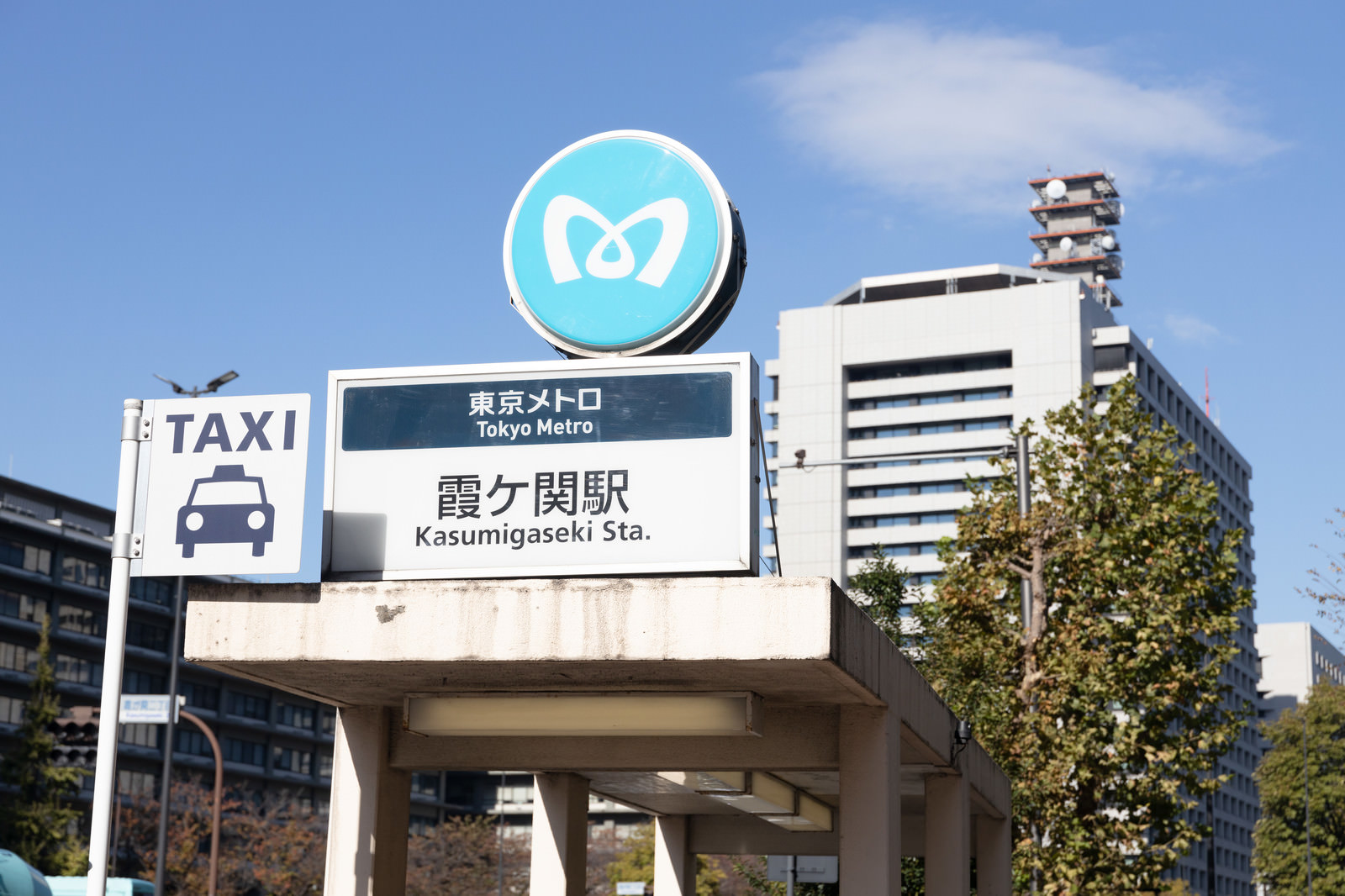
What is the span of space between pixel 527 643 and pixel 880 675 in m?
2.37

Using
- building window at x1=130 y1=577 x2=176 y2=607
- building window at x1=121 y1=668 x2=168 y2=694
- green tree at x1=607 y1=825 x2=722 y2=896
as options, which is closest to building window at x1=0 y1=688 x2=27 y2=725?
building window at x1=121 y1=668 x2=168 y2=694

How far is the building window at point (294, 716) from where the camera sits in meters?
104

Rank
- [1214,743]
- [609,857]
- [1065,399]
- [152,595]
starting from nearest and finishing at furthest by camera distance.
A: 1. [1214,743]
2. [152,595]
3. [609,857]
4. [1065,399]

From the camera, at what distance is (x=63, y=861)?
72.8m

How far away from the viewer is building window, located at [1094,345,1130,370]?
Answer: 125 m

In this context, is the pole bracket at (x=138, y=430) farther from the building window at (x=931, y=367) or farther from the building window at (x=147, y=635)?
the building window at (x=931, y=367)

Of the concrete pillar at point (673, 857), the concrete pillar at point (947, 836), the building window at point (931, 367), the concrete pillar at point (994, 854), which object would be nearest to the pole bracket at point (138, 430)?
the concrete pillar at point (947, 836)

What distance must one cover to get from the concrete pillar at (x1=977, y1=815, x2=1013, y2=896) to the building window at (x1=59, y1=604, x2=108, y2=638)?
7774cm

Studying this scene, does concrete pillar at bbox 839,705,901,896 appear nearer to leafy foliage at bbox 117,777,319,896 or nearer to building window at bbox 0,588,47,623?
leafy foliage at bbox 117,777,319,896

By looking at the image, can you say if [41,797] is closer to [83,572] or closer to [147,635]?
[83,572]

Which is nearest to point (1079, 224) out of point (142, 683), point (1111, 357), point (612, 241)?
point (1111, 357)

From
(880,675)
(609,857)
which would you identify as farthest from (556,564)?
(609,857)

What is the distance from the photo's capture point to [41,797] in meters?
75.7

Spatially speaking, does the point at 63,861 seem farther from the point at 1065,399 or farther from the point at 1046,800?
the point at 1065,399
